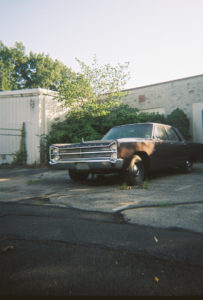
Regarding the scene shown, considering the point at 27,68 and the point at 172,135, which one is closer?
the point at 172,135

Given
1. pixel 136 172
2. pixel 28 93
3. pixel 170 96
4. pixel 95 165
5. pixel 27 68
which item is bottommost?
pixel 136 172

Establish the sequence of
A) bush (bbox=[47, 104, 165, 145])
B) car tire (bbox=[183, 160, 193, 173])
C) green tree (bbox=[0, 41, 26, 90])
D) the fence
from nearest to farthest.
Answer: car tire (bbox=[183, 160, 193, 173]), bush (bbox=[47, 104, 165, 145]), the fence, green tree (bbox=[0, 41, 26, 90])

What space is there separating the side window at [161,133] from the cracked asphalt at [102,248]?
114 inches

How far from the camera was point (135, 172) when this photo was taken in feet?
17.6

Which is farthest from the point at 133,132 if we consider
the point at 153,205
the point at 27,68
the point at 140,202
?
the point at 27,68

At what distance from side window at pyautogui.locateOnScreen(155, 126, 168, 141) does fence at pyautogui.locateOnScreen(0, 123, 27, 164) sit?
7697mm

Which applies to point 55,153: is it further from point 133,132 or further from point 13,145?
point 13,145

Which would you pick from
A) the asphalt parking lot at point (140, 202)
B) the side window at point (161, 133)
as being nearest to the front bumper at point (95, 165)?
the asphalt parking lot at point (140, 202)

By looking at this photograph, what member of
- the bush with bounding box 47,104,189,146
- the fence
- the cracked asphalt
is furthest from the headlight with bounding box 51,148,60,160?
the fence

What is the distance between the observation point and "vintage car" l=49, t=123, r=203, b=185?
16.5 feet

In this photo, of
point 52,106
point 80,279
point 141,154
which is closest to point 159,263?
point 80,279

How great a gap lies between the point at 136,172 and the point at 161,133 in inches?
71.9

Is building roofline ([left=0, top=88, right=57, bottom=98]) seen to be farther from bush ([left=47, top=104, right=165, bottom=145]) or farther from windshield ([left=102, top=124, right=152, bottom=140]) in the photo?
windshield ([left=102, top=124, right=152, bottom=140])

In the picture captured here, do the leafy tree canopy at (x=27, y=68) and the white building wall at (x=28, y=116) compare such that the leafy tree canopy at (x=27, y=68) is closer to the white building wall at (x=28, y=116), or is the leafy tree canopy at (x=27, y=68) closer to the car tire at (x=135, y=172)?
the white building wall at (x=28, y=116)
